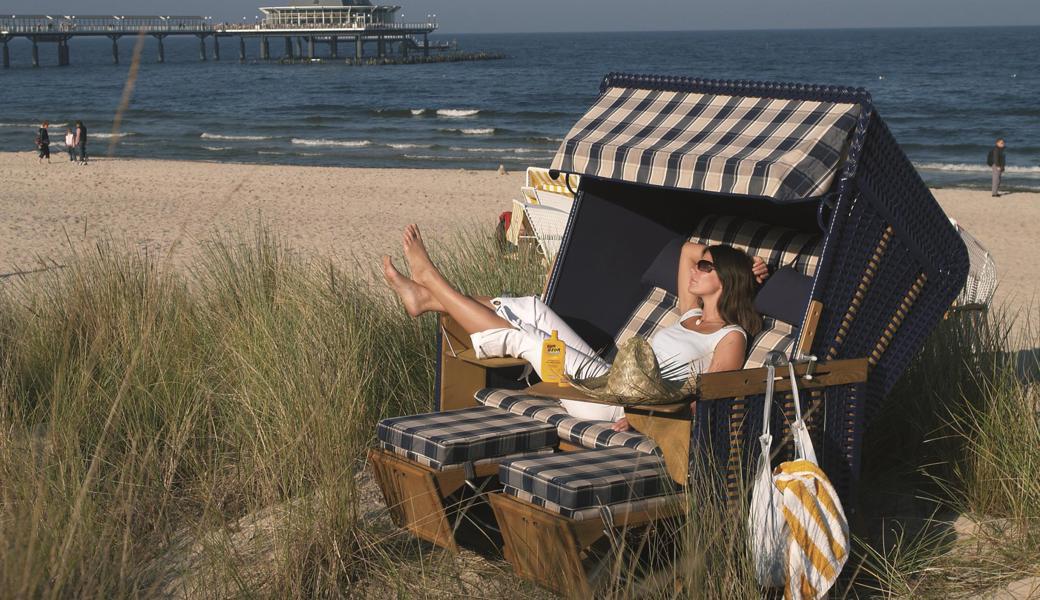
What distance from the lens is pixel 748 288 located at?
3932 millimetres

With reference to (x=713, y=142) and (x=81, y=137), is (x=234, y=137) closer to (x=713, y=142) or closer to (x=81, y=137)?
(x=81, y=137)

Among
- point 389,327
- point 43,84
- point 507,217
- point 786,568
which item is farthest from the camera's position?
point 43,84

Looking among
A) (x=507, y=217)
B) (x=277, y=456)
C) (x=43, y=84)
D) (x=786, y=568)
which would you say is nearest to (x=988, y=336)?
(x=786, y=568)

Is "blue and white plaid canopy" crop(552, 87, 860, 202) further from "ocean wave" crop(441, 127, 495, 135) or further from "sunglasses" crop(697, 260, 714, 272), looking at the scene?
"ocean wave" crop(441, 127, 495, 135)

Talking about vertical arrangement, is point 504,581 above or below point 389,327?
below

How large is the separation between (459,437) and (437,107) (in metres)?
36.9

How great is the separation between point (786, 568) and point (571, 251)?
180cm

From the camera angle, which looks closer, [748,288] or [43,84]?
[748,288]

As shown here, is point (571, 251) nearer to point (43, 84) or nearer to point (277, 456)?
point (277, 456)

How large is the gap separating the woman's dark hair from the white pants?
1.55ft

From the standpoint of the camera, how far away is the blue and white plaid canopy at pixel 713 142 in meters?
3.32

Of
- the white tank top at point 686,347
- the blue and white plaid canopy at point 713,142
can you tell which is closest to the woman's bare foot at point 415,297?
the blue and white plaid canopy at point 713,142

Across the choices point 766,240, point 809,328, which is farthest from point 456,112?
point 809,328

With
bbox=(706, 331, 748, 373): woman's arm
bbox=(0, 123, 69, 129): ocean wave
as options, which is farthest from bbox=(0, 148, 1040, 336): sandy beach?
bbox=(0, 123, 69, 129): ocean wave
